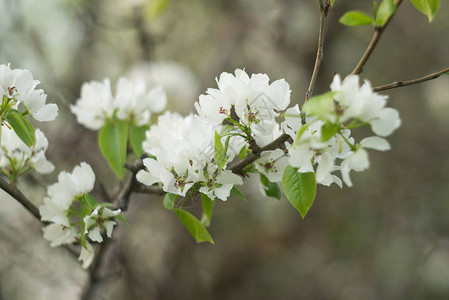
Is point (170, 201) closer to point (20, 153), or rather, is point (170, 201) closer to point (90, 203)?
point (90, 203)

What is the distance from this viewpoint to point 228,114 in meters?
0.59

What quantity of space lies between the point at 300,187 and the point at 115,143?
41 centimetres

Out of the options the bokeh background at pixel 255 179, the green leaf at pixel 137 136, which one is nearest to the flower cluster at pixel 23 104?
the green leaf at pixel 137 136

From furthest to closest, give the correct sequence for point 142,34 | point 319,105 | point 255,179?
point 255,179 < point 142,34 < point 319,105

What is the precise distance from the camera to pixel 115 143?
0.82 meters

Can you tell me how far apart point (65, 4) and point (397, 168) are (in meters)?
2.04

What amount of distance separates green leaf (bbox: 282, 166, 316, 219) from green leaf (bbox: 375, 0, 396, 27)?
8.2 inches

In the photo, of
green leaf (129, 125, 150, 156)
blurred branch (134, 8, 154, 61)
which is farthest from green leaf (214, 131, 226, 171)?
blurred branch (134, 8, 154, 61)

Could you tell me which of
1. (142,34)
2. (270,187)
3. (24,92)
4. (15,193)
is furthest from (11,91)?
(142,34)

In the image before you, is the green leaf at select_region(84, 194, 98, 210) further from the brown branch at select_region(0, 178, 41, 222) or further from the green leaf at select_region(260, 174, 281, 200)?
the green leaf at select_region(260, 174, 281, 200)

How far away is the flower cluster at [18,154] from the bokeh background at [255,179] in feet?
3.43

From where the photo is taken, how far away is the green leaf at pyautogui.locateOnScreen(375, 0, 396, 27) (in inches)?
18.8

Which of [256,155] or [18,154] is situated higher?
[256,155]

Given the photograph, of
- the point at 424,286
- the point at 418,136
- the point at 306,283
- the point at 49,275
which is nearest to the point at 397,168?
the point at 418,136
